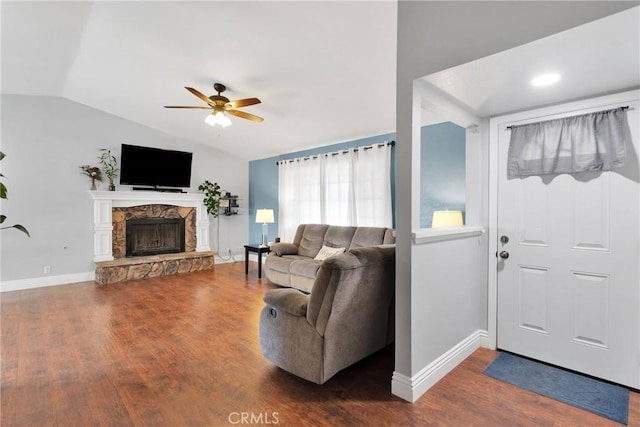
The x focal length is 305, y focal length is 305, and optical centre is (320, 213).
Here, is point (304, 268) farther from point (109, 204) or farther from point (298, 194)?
point (109, 204)

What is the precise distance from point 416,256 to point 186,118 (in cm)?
481

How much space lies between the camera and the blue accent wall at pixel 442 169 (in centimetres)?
365

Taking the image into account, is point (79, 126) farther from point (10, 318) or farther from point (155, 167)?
point (10, 318)

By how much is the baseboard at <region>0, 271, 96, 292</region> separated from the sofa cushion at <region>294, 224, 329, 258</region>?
369 centimetres

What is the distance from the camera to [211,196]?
661 cm

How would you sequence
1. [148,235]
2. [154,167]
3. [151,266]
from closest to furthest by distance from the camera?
[151,266] < [154,167] < [148,235]

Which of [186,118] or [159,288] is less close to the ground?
[186,118]

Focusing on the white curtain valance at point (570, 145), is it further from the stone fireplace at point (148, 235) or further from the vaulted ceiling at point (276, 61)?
the stone fireplace at point (148, 235)

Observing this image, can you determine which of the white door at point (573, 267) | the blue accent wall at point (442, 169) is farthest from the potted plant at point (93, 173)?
the white door at point (573, 267)

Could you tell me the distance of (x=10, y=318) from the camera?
A: 3.46 m

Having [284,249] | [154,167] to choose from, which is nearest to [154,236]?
[154,167]

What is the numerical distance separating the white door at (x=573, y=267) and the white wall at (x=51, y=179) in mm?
6163

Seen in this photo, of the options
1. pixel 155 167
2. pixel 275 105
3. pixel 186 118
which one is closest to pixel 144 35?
pixel 275 105

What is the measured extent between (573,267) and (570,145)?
3.05ft
